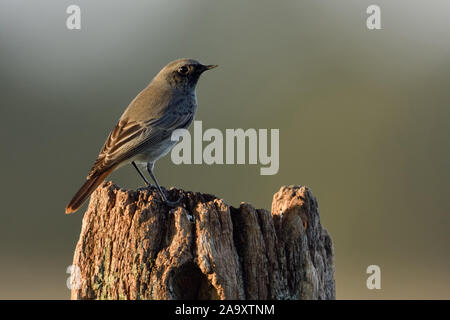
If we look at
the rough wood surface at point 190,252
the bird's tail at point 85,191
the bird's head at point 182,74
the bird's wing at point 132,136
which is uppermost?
the bird's head at point 182,74

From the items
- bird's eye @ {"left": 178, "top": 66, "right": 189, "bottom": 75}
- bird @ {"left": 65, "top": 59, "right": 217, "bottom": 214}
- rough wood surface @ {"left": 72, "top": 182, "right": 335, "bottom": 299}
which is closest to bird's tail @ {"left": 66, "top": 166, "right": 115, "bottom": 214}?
bird @ {"left": 65, "top": 59, "right": 217, "bottom": 214}

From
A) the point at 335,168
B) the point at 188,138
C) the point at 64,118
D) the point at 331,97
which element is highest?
the point at 331,97

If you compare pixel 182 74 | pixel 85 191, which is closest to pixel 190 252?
pixel 85 191

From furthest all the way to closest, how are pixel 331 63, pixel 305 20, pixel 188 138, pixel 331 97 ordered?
pixel 305 20 < pixel 331 63 < pixel 331 97 < pixel 188 138

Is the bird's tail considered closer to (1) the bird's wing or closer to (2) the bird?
(2) the bird

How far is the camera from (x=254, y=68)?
88.6ft

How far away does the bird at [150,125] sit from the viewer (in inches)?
255

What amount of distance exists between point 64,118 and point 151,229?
639 inches

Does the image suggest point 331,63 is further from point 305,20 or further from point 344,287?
point 344,287

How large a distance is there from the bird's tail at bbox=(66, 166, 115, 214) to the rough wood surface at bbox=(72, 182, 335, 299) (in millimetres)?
888

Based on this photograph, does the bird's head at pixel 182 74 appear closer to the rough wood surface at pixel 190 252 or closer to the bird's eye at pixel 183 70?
the bird's eye at pixel 183 70

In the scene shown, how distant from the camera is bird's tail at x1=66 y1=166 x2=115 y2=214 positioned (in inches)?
237

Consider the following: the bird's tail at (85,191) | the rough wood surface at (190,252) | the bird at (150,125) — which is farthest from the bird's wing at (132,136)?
the rough wood surface at (190,252)

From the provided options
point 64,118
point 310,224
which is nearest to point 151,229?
point 310,224
